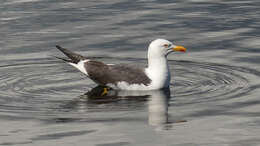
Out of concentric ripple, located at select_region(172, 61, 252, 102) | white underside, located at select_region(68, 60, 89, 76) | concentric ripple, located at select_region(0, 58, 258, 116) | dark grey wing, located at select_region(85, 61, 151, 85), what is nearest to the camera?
concentric ripple, located at select_region(0, 58, 258, 116)

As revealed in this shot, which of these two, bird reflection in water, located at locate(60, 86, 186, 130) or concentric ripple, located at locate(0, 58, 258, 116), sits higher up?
concentric ripple, located at locate(0, 58, 258, 116)

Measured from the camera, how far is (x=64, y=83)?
67.3 feet

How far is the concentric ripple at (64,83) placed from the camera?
60.7ft

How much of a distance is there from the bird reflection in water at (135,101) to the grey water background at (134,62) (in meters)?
0.03

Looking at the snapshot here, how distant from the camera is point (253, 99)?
18469mm

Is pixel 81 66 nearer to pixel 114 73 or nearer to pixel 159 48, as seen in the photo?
pixel 114 73

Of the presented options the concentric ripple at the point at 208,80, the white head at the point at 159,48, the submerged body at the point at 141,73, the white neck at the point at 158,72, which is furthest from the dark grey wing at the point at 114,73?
the concentric ripple at the point at 208,80

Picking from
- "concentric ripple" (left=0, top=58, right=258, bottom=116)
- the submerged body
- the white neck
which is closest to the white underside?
the submerged body

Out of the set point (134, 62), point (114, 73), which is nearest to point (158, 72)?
point (114, 73)

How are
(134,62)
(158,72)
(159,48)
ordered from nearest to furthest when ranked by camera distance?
(158,72), (159,48), (134,62)

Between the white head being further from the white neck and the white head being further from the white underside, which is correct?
the white underside

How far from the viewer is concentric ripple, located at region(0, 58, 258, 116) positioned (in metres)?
18.5

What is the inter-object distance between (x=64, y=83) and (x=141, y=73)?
2.08 m

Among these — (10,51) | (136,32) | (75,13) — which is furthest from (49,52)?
(75,13)
